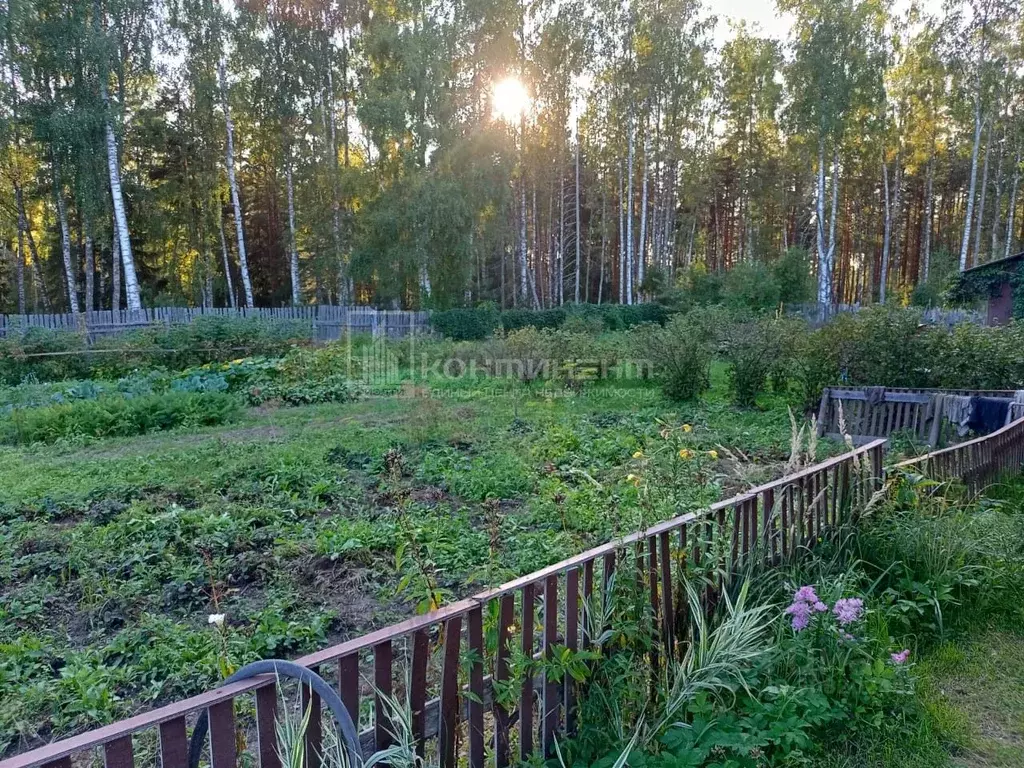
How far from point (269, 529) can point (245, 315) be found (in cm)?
1648

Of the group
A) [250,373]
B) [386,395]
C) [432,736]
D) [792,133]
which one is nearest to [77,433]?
[250,373]

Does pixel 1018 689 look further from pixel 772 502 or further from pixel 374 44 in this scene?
pixel 374 44

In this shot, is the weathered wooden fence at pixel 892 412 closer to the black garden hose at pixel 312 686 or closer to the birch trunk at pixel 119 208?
the black garden hose at pixel 312 686

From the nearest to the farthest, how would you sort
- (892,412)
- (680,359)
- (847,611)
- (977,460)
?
(847,611) → (977,460) → (892,412) → (680,359)

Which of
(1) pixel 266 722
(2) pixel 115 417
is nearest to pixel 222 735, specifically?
(1) pixel 266 722

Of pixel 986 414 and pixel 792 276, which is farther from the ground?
pixel 792 276

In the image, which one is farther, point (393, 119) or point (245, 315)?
Result: point (393, 119)

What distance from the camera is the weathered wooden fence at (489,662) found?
4.42ft

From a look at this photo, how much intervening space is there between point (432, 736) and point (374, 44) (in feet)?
83.3

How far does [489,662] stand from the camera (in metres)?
1.96

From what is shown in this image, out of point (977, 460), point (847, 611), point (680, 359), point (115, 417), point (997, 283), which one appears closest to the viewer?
point (847, 611)

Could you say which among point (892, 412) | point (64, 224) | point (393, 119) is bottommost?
point (892, 412)

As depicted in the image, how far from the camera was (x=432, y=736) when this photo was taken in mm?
1809

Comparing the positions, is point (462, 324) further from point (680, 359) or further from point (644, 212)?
point (680, 359)
